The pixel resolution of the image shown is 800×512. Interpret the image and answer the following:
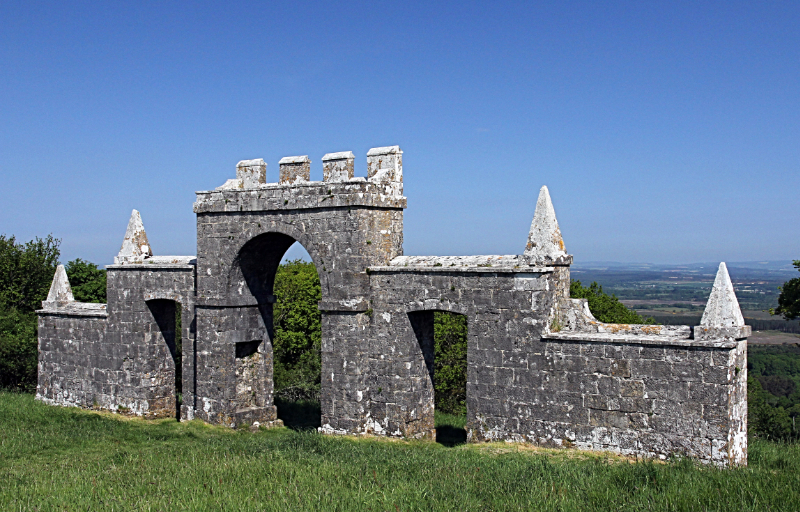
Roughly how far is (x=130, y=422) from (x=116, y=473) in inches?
289

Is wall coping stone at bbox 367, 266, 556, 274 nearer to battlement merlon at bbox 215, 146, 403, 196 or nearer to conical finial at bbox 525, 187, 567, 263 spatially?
conical finial at bbox 525, 187, 567, 263

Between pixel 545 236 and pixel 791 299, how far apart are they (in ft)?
41.5

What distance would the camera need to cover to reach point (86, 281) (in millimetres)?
30719

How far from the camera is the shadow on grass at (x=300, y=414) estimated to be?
1772cm

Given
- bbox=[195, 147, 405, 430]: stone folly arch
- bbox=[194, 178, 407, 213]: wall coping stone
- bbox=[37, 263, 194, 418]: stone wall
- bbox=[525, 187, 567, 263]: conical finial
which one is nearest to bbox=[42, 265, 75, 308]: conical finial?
bbox=[37, 263, 194, 418]: stone wall

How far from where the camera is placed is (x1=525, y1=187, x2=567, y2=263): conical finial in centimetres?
1282

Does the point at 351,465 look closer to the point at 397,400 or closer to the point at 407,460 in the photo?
the point at 407,460

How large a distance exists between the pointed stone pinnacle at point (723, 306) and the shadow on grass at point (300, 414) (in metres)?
9.34

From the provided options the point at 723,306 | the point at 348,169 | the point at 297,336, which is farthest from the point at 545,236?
the point at 297,336

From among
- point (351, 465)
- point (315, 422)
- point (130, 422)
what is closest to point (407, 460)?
point (351, 465)

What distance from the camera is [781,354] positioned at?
69.6 meters

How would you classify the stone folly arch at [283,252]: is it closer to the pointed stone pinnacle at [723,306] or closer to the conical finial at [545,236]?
the conical finial at [545,236]

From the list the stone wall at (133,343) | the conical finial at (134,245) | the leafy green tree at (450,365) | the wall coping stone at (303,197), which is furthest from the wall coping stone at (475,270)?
the leafy green tree at (450,365)

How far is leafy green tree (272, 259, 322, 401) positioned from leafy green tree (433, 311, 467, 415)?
5.07 meters
